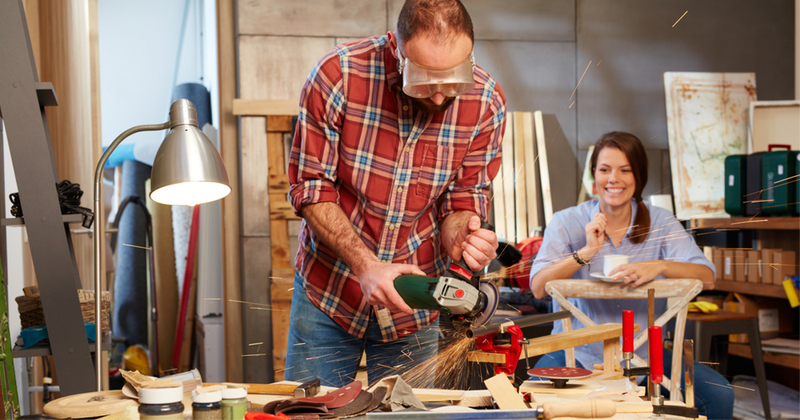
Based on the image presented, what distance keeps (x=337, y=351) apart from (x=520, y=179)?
2885 mm

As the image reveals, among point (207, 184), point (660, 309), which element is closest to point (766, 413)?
point (660, 309)

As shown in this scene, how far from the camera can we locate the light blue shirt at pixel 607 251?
2686 mm

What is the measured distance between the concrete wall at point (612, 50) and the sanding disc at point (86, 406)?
3.07 meters

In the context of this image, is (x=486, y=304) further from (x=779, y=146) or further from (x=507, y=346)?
(x=779, y=146)

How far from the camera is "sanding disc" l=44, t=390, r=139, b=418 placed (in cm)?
123

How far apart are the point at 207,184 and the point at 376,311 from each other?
0.63 m

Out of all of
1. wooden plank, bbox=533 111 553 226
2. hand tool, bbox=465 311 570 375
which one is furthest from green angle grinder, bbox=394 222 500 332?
wooden plank, bbox=533 111 553 226

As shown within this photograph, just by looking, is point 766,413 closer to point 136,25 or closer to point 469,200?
point 469,200

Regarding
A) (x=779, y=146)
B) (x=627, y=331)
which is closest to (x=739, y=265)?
(x=779, y=146)

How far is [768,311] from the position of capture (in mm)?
3986

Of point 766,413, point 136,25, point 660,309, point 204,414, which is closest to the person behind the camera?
point 204,414

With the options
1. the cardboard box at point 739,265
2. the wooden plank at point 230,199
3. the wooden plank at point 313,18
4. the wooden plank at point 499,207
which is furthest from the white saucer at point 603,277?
the wooden plank at point 230,199

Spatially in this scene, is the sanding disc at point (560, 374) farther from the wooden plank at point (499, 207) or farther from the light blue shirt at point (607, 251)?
the wooden plank at point (499, 207)

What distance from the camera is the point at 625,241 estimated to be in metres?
2.86
